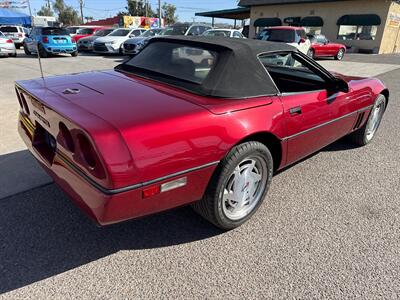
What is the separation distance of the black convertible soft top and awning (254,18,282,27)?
3039cm

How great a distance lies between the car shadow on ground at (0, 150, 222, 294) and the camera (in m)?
A: 2.16

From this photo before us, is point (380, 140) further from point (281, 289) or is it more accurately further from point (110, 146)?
point (110, 146)

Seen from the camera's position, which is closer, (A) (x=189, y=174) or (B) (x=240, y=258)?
(A) (x=189, y=174)

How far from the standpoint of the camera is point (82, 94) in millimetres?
2375

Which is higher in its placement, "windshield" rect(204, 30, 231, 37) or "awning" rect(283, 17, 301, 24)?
"awning" rect(283, 17, 301, 24)

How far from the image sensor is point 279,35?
541 inches

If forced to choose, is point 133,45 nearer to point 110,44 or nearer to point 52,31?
point 110,44

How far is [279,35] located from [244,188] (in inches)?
501

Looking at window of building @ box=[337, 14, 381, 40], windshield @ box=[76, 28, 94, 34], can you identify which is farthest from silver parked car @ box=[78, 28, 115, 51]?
window of building @ box=[337, 14, 381, 40]

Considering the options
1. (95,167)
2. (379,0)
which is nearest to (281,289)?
(95,167)

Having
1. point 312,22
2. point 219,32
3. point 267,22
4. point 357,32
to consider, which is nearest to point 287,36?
point 219,32

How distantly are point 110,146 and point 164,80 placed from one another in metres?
1.16

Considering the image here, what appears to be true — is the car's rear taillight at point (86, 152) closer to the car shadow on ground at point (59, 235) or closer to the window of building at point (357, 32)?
the car shadow on ground at point (59, 235)

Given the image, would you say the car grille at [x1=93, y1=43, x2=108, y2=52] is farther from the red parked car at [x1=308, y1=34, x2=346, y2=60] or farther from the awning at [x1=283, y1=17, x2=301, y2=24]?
the awning at [x1=283, y1=17, x2=301, y2=24]
